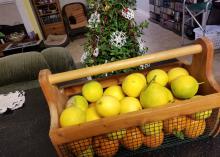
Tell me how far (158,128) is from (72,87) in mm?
327

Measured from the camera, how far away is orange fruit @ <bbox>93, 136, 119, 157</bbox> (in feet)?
1.62

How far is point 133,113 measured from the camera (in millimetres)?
444

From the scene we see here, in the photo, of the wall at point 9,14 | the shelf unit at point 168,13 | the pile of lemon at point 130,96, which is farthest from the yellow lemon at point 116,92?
the wall at point 9,14

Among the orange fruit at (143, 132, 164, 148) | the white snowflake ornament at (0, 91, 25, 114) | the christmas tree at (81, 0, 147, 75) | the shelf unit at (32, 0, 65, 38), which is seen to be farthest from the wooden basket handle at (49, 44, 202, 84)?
the shelf unit at (32, 0, 65, 38)

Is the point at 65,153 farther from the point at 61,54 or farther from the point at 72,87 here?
the point at 61,54

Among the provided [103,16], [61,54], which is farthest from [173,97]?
[61,54]

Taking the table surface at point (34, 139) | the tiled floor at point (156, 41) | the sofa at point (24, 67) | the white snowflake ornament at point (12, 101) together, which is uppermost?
the white snowflake ornament at point (12, 101)

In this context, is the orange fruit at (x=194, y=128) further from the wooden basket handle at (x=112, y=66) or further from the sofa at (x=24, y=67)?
the sofa at (x=24, y=67)

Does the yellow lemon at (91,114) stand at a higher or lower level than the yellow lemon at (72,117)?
lower

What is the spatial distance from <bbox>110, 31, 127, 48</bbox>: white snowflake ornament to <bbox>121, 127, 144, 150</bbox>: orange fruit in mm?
480

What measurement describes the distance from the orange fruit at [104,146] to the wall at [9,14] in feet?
16.5

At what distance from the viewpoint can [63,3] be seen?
5.13 m

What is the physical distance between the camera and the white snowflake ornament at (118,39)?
0.86 m

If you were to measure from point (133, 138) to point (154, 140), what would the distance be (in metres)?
0.06
